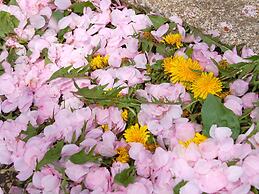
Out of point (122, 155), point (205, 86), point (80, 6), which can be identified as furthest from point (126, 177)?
point (80, 6)

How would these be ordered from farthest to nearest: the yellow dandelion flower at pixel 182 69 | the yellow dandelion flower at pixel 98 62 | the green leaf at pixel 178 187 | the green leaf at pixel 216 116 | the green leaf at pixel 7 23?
the green leaf at pixel 7 23
the yellow dandelion flower at pixel 98 62
the yellow dandelion flower at pixel 182 69
the green leaf at pixel 216 116
the green leaf at pixel 178 187

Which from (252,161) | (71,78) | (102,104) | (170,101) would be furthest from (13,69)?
(252,161)

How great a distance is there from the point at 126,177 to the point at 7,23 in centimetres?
67

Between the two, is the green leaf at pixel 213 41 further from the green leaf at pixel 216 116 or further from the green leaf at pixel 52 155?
the green leaf at pixel 52 155

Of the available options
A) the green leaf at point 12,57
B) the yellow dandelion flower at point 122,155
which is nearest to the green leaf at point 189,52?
the yellow dandelion flower at point 122,155

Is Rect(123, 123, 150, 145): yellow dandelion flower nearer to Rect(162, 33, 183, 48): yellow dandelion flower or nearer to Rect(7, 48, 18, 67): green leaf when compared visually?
Rect(162, 33, 183, 48): yellow dandelion flower

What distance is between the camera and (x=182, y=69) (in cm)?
169

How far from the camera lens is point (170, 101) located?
1.64 m

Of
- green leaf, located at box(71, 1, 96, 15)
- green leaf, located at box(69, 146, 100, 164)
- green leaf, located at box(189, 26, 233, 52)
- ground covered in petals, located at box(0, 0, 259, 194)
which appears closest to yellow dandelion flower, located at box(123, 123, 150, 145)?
ground covered in petals, located at box(0, 0, 259, 194)

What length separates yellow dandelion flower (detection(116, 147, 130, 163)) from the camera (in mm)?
1558

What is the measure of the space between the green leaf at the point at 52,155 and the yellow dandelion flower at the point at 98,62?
1.00ft

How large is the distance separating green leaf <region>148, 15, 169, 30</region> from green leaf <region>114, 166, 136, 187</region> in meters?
0.51

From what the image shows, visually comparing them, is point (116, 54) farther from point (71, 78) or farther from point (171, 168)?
point (171, 168)

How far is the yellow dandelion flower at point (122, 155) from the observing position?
1.56 m
